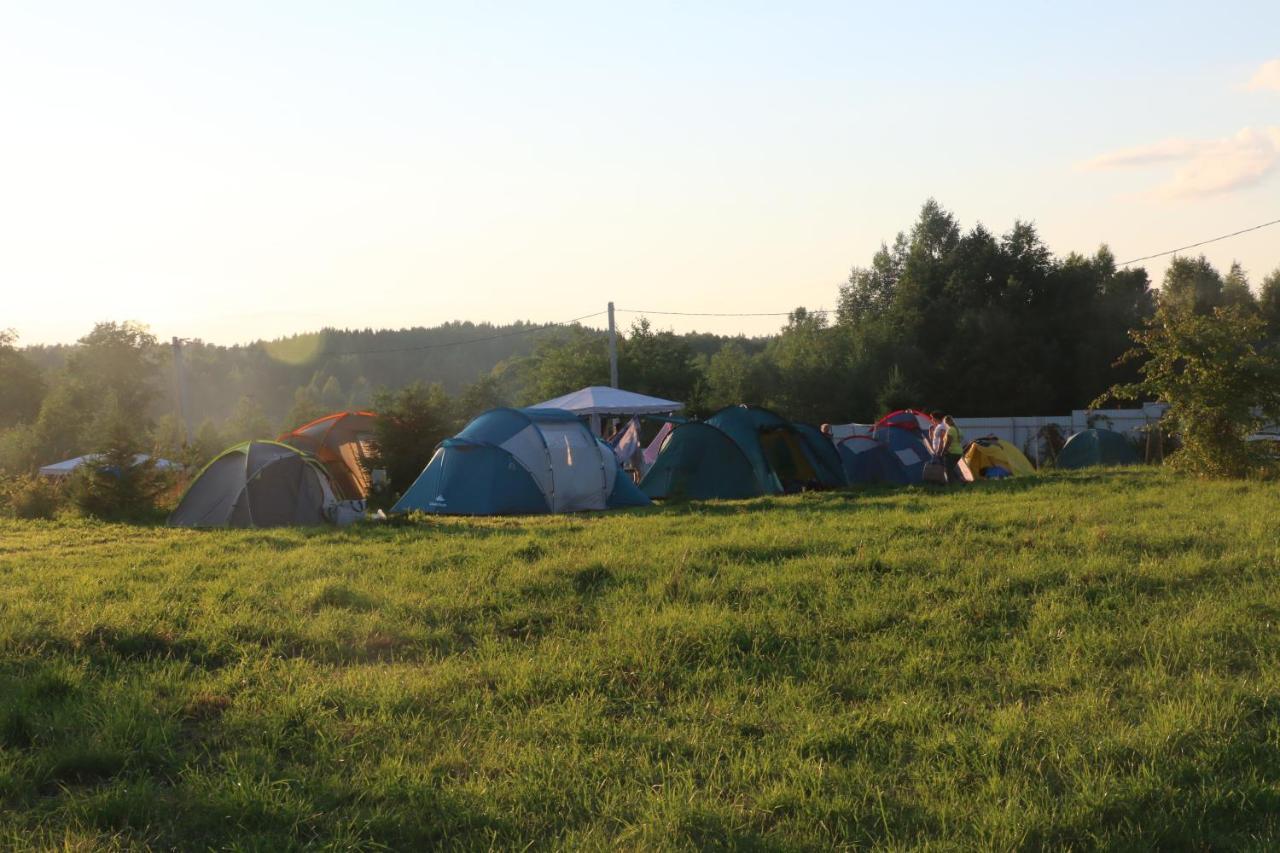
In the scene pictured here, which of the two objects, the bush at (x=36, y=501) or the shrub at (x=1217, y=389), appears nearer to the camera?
the shrub at (x=1217, y=389)

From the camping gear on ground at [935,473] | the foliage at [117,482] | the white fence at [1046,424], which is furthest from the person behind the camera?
the white fence at [1046,424]

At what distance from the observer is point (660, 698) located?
5438mm

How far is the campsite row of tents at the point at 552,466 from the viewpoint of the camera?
613 inches

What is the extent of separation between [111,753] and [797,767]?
2.99 m

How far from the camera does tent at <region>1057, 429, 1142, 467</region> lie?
78.5ft

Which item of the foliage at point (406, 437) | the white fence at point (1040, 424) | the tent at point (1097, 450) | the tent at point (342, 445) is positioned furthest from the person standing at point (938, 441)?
the white fence at point (1040, 424)

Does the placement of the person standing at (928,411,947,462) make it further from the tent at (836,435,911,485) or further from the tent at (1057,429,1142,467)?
the tent at (1057,429,1142,467)

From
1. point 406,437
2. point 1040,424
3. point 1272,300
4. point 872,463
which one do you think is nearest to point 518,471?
point 406,437

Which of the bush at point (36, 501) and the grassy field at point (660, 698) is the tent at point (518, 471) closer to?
the bush at point (36, 501)

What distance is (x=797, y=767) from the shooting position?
439 centimetres

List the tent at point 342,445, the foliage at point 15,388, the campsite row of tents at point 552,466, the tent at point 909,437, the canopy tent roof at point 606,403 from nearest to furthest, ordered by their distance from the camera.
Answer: the campsite row of tents at point 552,466 → the tent at point 342,445 → the tent at point 909,437 → the canopy tent roof at point 606,403 → the foliage at point 15,388

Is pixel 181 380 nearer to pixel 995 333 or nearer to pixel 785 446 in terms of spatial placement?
pixel 785 446

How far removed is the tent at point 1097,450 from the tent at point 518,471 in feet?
40.8

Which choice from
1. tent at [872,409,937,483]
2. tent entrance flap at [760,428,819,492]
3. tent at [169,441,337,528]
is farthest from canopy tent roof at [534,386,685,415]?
tent at [169,441,337,528]
